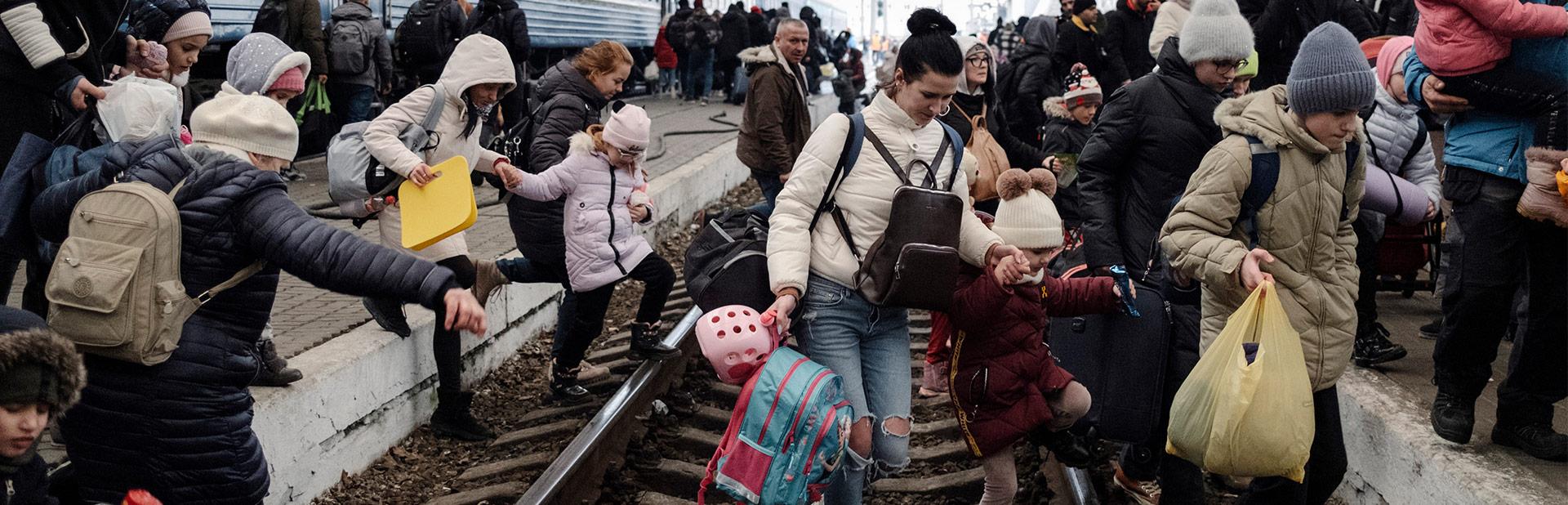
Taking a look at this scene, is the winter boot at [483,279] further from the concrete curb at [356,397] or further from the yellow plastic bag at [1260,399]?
the yellow plastic bag at [1260,399]

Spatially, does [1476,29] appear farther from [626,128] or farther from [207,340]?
[207,340]

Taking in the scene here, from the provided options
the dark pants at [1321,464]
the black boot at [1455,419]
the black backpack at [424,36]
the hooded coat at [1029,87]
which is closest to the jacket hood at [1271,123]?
the dark pants at [1321,464]

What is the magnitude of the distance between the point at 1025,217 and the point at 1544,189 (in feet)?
5.54

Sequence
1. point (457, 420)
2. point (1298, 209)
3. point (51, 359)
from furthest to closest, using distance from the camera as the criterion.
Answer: point (457, 420) < point (1298, 209) < point (51, 359)

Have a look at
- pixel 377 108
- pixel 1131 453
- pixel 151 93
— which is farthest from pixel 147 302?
pixel 377 108

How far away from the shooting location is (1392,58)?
19.5ft

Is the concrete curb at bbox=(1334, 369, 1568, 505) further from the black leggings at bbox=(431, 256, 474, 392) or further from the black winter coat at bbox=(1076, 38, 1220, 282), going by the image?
the black leggings at bbox=(431, 256, 474, 392)

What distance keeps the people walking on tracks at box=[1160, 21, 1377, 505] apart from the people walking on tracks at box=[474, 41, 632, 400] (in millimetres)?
3346

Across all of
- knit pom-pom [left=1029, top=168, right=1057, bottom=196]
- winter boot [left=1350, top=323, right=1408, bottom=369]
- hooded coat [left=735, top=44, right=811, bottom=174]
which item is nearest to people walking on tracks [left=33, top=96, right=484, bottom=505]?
knit pom-pom [left=1029, top=168, right=1057, bottom=196]

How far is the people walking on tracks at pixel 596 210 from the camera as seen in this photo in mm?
6516

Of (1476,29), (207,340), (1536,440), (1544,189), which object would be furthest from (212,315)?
(1536,440)

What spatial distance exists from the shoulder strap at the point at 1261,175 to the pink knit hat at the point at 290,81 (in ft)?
11.0

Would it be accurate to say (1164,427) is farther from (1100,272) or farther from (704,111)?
(704,111)

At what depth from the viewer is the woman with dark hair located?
14.4 ft
